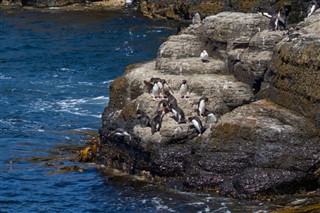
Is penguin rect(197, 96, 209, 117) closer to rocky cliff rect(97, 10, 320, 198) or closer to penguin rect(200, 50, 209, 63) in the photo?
rocky cliff rect(97, 10, 320, 198)

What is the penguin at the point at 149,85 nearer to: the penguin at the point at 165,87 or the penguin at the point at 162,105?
the penguin at the point at 165,87

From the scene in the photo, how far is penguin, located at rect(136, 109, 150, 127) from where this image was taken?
1021 inches

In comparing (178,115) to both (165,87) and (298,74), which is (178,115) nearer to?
(165,87)

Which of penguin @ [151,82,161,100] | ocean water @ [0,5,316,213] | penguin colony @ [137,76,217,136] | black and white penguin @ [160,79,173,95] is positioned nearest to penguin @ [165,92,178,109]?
penguin colony @ [137,76,217,136]

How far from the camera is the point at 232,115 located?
24.8 m

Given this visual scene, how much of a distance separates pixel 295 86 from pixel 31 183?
9.23 m

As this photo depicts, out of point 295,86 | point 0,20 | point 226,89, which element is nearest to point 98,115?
point 226,89

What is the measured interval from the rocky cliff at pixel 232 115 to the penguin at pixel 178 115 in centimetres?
17

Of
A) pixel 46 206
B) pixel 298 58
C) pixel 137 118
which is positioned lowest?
pixel 46 206

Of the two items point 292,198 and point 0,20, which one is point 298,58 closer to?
point 292,198

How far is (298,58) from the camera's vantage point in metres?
24.7

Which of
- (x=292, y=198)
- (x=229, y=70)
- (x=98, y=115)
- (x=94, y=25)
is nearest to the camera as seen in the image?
(x=292, y=198)

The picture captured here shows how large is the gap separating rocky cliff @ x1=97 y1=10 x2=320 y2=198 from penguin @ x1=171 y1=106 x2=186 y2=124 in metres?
0.17

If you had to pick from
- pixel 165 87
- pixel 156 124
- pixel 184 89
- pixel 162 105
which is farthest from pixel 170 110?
pixel 165 87
